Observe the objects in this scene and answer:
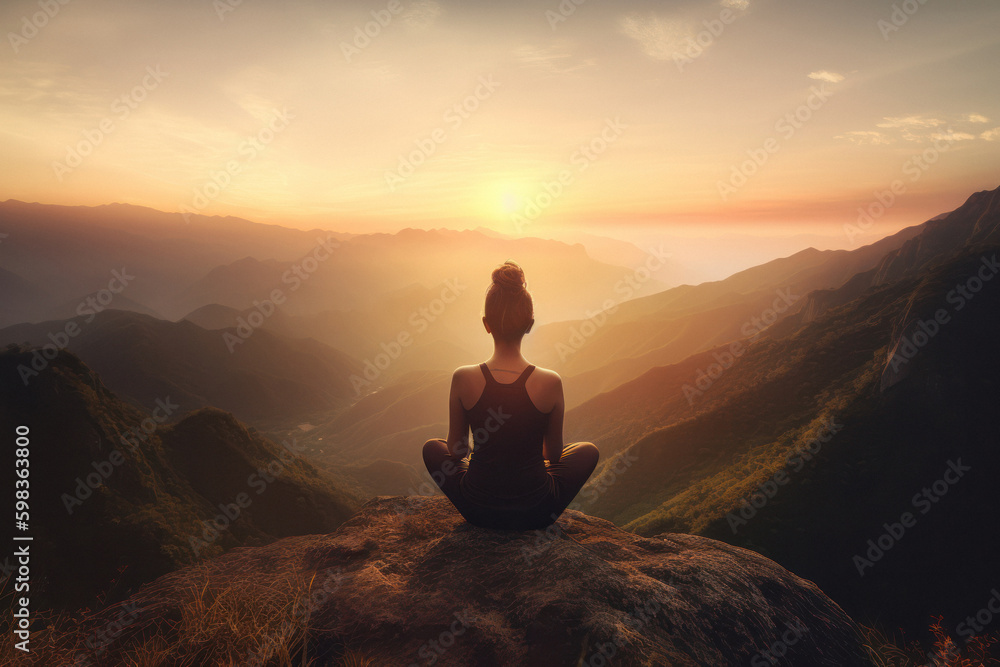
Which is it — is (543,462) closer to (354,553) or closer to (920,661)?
(354,553)

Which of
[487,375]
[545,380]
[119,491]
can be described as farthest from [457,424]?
[119,491]

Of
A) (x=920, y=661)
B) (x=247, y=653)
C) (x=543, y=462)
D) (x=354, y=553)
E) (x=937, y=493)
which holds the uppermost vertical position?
(x=543, y=462)

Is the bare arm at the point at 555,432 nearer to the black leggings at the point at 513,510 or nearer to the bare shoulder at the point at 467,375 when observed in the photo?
the black leggings at the point at 513,510

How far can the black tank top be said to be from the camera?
446 cm

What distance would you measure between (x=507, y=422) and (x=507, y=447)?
285mm

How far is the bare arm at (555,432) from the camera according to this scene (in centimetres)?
465

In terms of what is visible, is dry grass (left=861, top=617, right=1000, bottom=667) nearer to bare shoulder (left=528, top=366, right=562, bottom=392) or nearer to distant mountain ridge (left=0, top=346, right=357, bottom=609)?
bare shoulder (left=528, top=366, right=562, bottom=392)

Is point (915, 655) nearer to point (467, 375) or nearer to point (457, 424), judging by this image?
point (457, 424)

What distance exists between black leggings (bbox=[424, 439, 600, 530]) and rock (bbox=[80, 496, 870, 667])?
173mm

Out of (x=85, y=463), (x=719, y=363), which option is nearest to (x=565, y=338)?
(x=719, y=363)

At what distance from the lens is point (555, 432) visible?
4844 millimetres

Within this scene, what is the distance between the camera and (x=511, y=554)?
4453 millimetres

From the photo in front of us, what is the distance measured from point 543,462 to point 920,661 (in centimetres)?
447

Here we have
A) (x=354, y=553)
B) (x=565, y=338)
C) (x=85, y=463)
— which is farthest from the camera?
(x=565, y=338)
